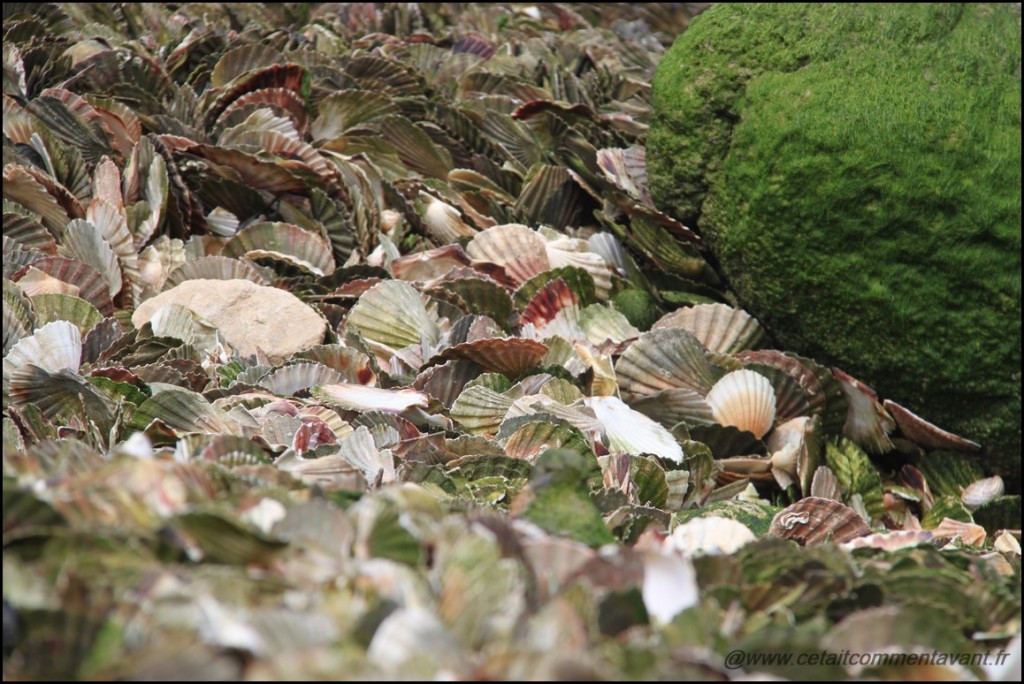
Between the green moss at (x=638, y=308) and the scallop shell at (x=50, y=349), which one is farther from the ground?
the green moss at (x=638, y=308)

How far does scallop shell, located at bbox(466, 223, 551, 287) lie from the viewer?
280 centimetres

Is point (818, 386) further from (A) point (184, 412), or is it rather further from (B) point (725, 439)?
(A) point (184, 412)

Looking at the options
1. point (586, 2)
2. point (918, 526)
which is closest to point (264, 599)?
point (918, 526)

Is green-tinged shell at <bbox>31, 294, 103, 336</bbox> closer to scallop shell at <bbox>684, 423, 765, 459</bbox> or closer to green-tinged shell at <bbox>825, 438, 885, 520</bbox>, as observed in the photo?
scallop shell at <bbox>684, 423, 765, 459</bbox>

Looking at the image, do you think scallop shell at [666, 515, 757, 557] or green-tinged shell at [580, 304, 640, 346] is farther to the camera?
green-tinged shell at [580, 304, 640, 346]

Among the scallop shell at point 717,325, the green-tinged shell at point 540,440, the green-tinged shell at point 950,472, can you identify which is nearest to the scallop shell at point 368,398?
the green-tinged shell at point 540,440

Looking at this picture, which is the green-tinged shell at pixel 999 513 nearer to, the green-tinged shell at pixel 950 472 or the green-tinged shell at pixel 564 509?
the green-tinged shell at pixel 950 472

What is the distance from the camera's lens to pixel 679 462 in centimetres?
211

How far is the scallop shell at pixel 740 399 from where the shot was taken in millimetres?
2377

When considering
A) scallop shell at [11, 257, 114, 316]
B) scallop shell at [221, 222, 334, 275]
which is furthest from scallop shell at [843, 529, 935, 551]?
scallop shell at [11, 257, 114, 316]

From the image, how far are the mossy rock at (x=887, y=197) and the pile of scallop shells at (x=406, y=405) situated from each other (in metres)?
0.12

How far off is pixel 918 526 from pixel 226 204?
2.02 metres

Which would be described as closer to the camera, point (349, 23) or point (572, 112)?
point (572, 112)

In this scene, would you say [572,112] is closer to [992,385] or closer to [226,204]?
[226,204]
